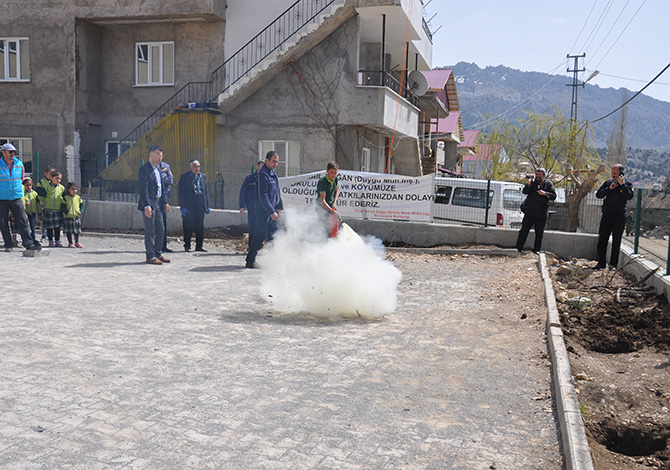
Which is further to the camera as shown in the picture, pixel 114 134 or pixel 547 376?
pixel 114 134

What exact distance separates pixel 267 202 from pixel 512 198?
9.69m

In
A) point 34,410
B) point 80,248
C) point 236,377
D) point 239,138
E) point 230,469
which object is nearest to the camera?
point 230,469

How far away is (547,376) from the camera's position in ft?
17.9

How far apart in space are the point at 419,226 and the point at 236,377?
38.9 feet

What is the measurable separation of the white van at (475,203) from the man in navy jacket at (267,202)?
21.3ft

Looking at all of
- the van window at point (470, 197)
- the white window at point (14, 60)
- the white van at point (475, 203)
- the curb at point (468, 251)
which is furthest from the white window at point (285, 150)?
the white window at point (14, 60)

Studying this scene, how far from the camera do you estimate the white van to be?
1709 cm

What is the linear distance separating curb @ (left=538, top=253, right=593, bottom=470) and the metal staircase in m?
16.3

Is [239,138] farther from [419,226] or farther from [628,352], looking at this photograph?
[628,352]

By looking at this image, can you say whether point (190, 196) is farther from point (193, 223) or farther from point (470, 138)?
point (470, 138)

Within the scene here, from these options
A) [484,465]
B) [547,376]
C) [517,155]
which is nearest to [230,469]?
[484,465]

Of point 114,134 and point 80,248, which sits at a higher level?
point 114,134

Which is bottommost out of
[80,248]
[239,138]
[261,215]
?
[80,248]

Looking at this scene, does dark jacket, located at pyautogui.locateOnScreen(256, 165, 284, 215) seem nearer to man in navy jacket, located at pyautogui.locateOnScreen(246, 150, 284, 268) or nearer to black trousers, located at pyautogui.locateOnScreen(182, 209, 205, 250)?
man in navy jacket, located at pyautogui.locateOnScreen(246, 150, 284, 268)
